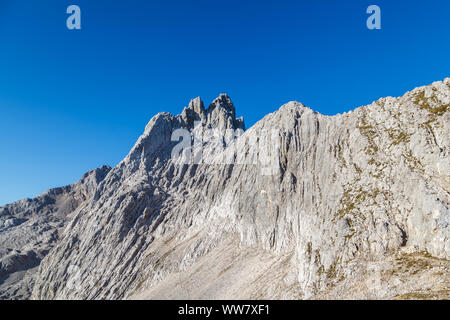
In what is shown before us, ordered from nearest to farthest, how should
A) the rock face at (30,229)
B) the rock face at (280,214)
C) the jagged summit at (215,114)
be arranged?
the rock face at (280,214)
the rock face at (30,229)
the jagged summit at (215,114)

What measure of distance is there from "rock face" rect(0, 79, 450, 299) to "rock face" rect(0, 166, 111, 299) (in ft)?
44.0

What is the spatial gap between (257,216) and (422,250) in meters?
48.6

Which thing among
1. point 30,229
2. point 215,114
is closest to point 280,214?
point 215,114

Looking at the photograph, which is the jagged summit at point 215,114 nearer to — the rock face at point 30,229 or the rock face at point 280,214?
the rock face at point 280,214

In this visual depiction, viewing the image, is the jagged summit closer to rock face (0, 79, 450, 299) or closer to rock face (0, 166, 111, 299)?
rock face (0, 79, 450, 299)

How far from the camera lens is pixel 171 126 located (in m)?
159

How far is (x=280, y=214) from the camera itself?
80.2 meters

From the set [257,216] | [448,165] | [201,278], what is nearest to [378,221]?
[448,165]

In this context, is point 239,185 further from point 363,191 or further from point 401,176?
point 401,176

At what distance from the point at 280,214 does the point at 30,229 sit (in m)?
144

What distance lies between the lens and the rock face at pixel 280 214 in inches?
1718

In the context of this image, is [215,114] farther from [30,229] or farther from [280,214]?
[30,229]

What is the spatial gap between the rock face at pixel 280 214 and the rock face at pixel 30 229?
13.4 metres

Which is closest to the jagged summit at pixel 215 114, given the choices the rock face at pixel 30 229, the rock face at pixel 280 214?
the rock face at pixel 280 214
